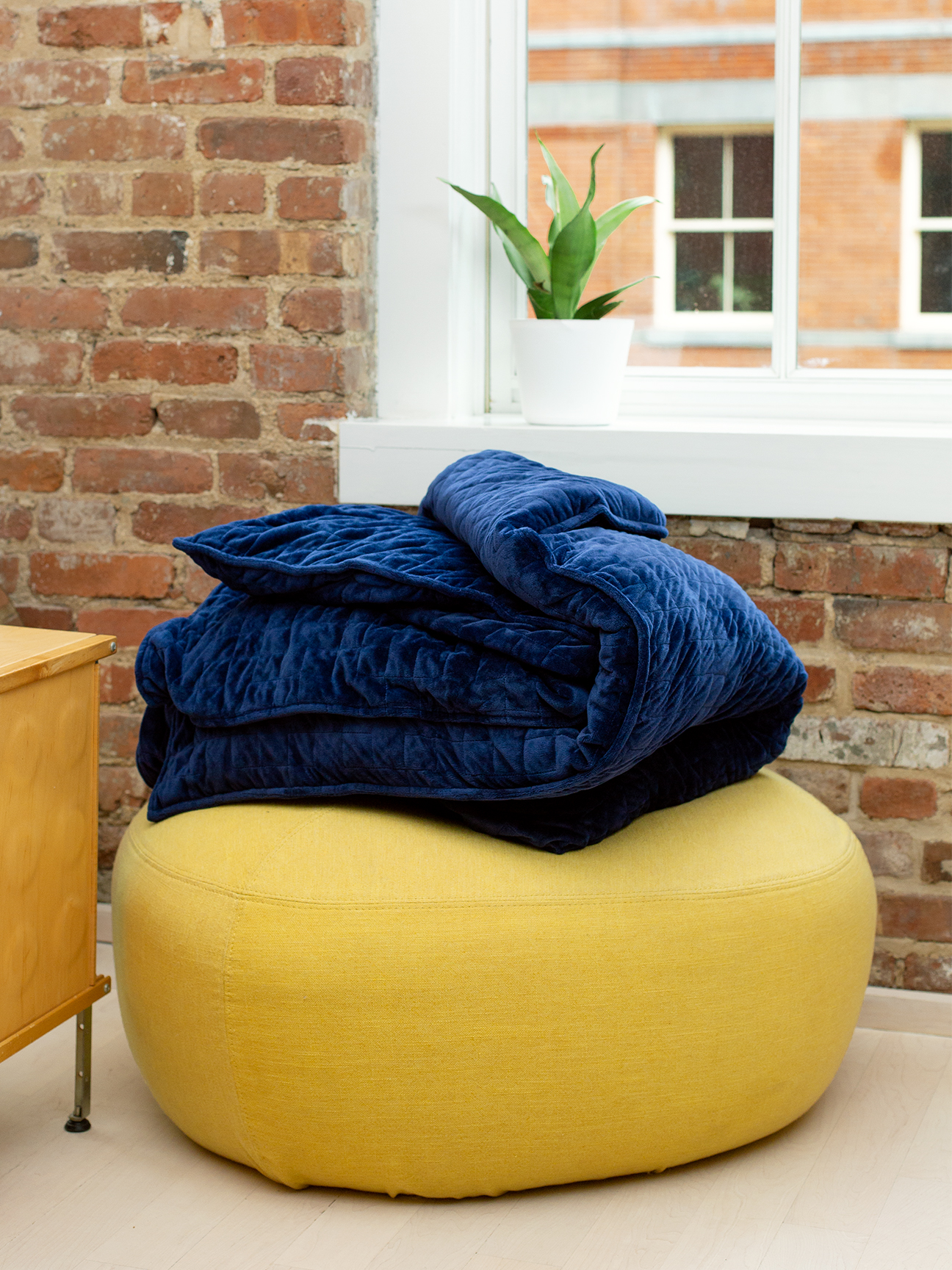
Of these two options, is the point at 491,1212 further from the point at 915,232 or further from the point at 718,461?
the point at 915,232

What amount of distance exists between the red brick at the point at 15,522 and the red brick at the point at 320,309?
22.4 inches

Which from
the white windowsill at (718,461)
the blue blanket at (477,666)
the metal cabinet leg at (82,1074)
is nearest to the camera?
the blue blanket at (477,666)

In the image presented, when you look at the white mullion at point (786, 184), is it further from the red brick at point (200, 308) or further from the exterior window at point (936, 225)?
the red brick at point (200, 308)

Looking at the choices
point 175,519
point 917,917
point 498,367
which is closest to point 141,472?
point 175,519

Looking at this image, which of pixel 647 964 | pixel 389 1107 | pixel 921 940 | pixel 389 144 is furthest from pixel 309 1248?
pixel 389 144

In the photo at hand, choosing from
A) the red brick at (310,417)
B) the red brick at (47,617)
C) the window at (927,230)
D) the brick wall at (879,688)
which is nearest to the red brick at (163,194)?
the red brick at (310,417)

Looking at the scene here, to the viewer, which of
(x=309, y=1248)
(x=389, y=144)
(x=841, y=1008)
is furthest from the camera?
(x=389, y=144)

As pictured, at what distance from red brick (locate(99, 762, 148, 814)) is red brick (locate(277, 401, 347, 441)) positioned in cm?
60

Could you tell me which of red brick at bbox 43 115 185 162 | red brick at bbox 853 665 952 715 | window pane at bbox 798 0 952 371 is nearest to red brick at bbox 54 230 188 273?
red brick at bbox 43 115 185 162

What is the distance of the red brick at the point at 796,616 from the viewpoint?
1.95 m

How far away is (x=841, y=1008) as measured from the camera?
5.11ft

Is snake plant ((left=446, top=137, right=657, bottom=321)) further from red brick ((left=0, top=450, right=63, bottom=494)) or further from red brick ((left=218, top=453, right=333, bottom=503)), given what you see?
red brick ((left=0, top=450, right=63, bottom=494))

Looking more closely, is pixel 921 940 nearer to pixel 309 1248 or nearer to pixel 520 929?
pixel 520 929

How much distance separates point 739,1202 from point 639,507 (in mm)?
821
